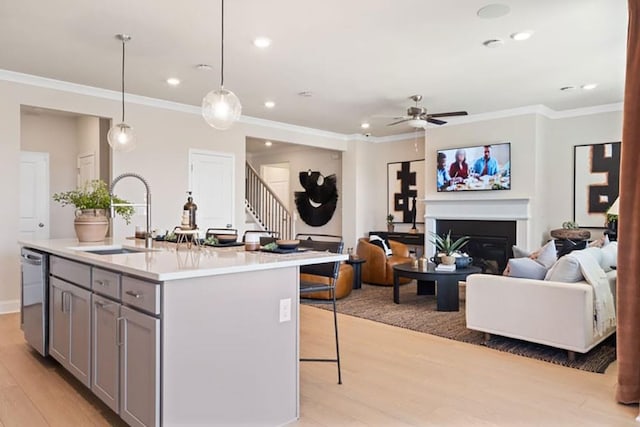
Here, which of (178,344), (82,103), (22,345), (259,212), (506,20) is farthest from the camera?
(259,212)

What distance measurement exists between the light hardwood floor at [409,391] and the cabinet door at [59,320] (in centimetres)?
19

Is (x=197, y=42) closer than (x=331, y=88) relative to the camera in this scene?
Yes

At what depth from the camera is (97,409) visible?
8.56 feet

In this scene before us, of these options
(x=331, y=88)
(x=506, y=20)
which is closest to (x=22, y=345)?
(x=331, y=88)

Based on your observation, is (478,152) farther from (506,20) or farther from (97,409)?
(97,409)

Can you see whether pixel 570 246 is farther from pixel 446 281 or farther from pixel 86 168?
pixel 86 168

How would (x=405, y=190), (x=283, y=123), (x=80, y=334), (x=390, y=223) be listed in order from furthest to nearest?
(x=390, y=223), (x=405, y=190), (x=283, y=123), (x=80, y=334)

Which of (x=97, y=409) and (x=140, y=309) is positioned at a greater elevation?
(x=140, y=309)

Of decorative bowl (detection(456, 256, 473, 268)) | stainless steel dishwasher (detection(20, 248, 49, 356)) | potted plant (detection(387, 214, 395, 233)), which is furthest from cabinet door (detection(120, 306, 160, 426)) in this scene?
potted plant (detection(387, 214, 395, 233))

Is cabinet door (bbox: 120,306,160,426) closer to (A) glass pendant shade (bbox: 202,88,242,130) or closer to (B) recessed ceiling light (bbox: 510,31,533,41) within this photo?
(A) glass pendant shade (bbox: 202,88,242,130)

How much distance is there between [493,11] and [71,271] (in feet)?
11.8

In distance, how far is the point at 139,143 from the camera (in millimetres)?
5941

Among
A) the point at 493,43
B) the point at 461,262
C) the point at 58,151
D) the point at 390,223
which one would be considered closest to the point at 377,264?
the point at 461,262

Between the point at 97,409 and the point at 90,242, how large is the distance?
5.11ft
